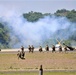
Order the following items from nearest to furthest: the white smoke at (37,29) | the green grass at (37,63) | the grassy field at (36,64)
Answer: the grassy field at (36,64), the green grass at (37,63), the white smoke at (37,29)

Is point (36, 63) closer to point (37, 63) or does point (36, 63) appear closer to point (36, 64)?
point (37, 63)

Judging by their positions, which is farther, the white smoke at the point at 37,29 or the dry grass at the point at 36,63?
the white smoke at the point at 37,29

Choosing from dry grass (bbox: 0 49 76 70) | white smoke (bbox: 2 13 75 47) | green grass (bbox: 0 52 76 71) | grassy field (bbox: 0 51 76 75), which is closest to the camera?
grassy field (bbox: 0 51 76 75)

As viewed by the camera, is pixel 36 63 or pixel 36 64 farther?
pixel 36 63

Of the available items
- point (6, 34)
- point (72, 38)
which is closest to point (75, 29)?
point (72, 38)

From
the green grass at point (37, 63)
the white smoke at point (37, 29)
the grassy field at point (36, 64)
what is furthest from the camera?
the white smoke at point (37, 29)

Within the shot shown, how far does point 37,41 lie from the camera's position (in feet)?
437

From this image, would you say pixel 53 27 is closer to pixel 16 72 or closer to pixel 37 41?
pixel 37 41

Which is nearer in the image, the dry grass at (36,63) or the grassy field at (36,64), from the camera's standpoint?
the grassy field at (36,64)

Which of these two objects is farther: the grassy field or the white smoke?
the white smoke

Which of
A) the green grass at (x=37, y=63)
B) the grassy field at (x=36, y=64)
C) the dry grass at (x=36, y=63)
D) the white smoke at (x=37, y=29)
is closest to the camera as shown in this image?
the grassy field at (x=36, y=64)

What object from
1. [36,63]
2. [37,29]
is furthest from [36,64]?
[37,29]

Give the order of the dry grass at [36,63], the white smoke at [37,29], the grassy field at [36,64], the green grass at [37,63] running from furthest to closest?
the white smoke at [37,29], the dry grass at [36,63], the green grass at [37,63], the grassy field at [36,64]

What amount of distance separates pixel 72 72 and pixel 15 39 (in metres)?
86.3
